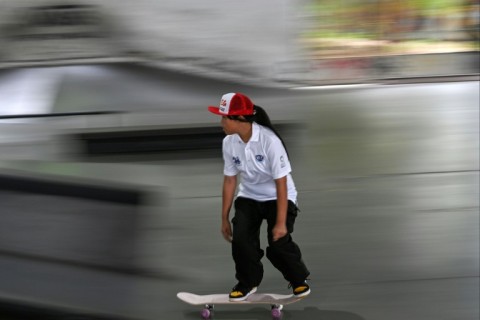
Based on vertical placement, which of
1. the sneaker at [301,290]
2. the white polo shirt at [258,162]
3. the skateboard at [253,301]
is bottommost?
the skateboard at [253,301]

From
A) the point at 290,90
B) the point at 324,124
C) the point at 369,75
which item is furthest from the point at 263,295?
the point at 369,75

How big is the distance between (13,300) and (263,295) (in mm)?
1444

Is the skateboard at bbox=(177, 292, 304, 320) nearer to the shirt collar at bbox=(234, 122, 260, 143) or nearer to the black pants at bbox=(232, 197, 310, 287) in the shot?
the black pants at bbox=(232, 197, 310, 287)

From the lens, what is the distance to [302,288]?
4660 mm

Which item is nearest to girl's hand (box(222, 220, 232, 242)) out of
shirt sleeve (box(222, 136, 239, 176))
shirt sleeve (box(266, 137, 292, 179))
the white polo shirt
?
the white polo shirt

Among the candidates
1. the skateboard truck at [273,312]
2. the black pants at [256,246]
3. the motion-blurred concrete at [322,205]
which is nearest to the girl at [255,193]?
the black pants at [256,246]

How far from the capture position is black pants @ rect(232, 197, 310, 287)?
457cm

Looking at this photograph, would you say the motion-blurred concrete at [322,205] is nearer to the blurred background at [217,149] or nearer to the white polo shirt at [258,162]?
the blurred background at [217,149]

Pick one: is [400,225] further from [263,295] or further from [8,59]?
[8,59]

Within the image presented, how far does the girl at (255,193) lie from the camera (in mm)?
4449

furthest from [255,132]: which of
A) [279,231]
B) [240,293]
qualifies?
[240,293]

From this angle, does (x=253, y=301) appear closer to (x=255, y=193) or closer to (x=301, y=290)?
(x=301, y=290)

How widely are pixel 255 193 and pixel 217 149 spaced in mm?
4089

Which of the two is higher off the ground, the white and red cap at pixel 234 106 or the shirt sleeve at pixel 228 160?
the white and red cap at pixel 234 106
